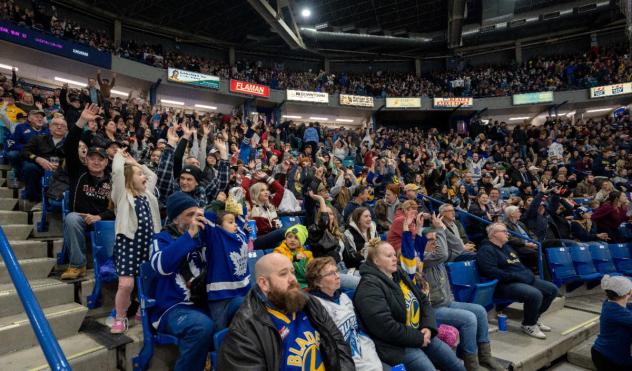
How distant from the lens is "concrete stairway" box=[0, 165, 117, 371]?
7.19 feet

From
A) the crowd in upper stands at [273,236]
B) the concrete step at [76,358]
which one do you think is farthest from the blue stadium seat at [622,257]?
the concrete step at [76,358]

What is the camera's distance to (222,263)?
7.57 ft

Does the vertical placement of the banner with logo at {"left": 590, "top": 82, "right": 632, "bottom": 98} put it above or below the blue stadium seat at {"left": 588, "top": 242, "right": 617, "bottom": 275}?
above

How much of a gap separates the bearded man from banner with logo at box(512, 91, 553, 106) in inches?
863

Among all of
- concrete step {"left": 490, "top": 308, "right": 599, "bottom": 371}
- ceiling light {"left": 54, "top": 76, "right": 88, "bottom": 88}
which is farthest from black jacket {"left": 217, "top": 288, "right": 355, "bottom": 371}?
ceiling light {"left": 54, "top": 76, "right": 88, "bottom": 88}

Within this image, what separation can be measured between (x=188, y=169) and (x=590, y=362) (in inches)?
164

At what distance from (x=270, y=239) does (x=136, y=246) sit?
1433mm

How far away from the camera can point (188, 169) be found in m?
3.12

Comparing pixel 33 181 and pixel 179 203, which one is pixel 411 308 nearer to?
pixel 179 203

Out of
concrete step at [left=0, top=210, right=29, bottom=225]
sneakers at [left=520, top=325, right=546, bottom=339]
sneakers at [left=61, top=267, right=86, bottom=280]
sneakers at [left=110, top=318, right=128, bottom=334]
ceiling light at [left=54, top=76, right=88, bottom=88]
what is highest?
ceiling light at [left=54, top=76, right=88, bottom=88]

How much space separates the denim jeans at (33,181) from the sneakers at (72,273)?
1682mm

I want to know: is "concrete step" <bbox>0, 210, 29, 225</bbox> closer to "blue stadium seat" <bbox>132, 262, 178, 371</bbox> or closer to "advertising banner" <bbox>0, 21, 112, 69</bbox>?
"blue stadium seat" <bbox>132, 262, 178, 371</bbox>

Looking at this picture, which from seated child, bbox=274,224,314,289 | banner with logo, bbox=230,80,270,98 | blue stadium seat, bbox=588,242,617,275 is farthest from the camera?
banner with logo, bbox=230,80,270,98

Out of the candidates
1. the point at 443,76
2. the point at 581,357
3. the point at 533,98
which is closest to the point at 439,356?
the point at 581,357
